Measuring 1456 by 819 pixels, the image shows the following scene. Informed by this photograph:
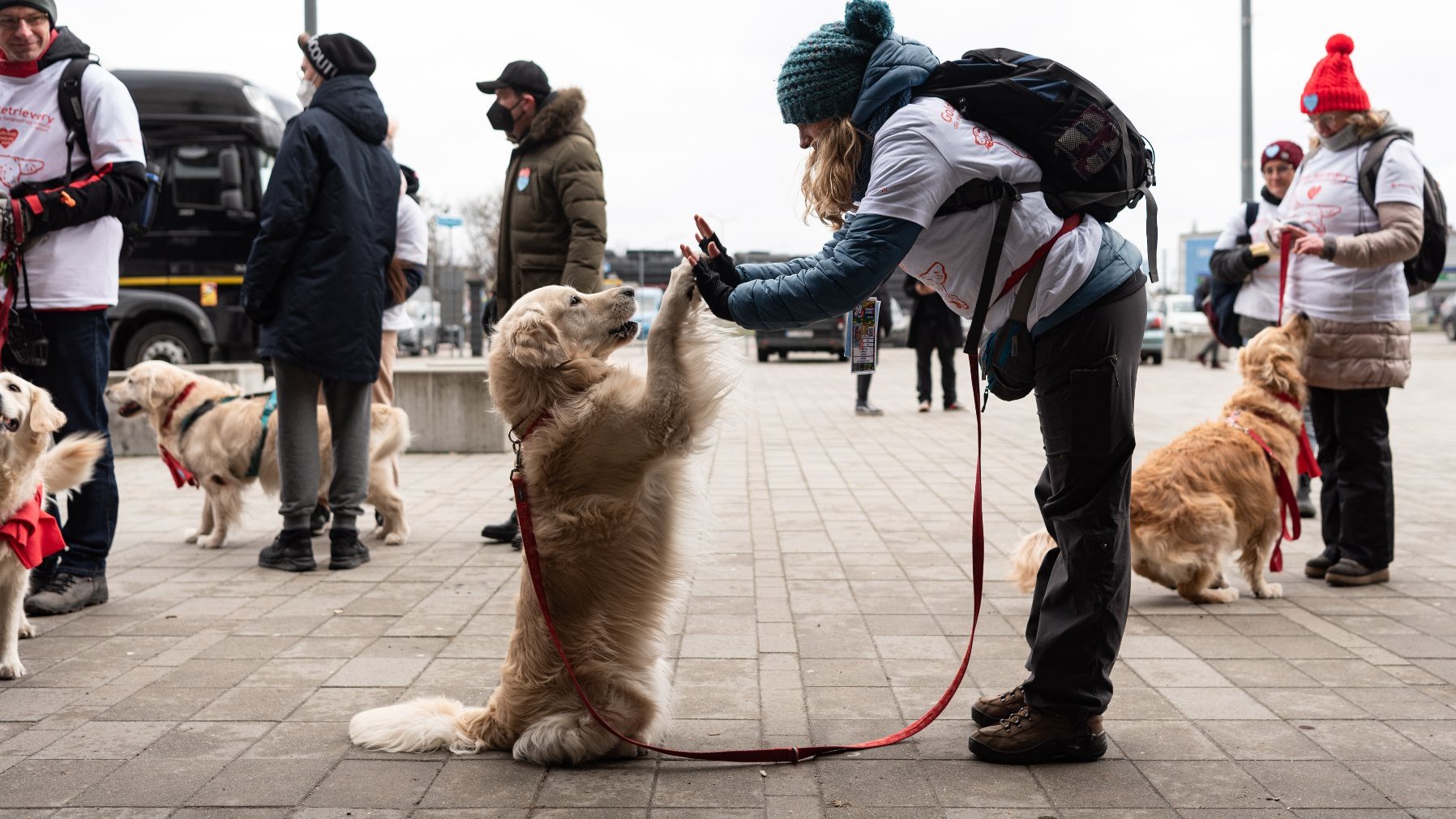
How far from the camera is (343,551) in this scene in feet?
18.9

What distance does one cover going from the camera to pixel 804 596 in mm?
5070

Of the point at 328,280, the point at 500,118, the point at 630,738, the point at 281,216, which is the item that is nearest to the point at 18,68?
the point at 281,216

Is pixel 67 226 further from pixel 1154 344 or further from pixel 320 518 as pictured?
pixel 1154 344

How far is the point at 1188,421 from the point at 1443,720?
1027 cm

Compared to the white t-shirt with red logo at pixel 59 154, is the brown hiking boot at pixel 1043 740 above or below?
below

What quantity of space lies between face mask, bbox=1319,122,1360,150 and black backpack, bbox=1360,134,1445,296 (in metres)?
0.09

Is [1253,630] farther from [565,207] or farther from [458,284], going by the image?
[458,284]

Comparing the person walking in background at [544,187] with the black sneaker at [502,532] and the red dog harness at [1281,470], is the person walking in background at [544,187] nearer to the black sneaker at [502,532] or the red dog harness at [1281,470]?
the black sneaker at [502,532]

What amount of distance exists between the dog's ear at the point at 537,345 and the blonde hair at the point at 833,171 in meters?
0.78

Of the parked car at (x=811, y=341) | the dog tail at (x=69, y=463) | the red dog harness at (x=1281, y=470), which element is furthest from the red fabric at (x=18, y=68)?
the parked car at (x=811, y=341)

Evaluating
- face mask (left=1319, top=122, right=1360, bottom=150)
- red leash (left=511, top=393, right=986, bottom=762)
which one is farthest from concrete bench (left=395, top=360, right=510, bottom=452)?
red leash (left=511, top=393, right=986, bottom=762)

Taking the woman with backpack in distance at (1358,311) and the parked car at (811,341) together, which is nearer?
the woman with backpack in distance at (1358,311)

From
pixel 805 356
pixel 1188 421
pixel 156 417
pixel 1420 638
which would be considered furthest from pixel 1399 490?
pixel 805 356

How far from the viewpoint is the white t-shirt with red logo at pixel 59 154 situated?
4.68 meters
